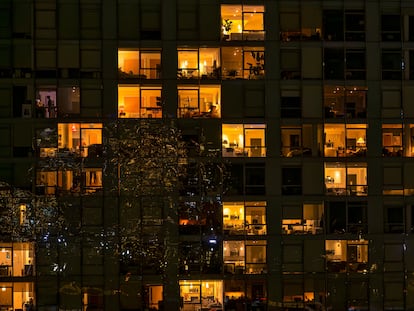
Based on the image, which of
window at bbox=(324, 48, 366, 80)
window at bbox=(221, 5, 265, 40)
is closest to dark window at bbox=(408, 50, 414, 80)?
window at bbox=(324, 48, 366, 80)

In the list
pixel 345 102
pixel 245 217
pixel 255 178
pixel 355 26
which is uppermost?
pixel 355 26

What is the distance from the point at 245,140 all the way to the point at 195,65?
5.14m

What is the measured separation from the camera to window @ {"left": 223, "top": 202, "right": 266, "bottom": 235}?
40.7 metres

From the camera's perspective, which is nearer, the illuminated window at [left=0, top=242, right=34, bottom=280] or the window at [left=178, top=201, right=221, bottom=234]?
the illuminated window at [left=0, top=242, right=34, bottom=280]

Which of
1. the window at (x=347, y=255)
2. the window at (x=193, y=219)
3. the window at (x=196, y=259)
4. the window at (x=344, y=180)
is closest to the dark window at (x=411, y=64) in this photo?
the window at (x=344, y=180)

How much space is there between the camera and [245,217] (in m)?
40.7

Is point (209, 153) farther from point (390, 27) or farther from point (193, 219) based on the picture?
point (390, 27)

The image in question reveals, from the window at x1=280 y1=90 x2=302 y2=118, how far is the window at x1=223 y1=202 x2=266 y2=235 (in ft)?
17.5

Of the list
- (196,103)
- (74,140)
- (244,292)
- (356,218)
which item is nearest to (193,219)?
(244,292)

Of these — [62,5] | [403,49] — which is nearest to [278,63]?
[403,49]

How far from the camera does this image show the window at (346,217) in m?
41.1

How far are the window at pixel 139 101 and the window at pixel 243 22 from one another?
5.36 meters

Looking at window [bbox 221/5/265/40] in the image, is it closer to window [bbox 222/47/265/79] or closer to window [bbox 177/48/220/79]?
window [bbox 222/47/265/79]

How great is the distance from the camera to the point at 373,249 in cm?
4131
